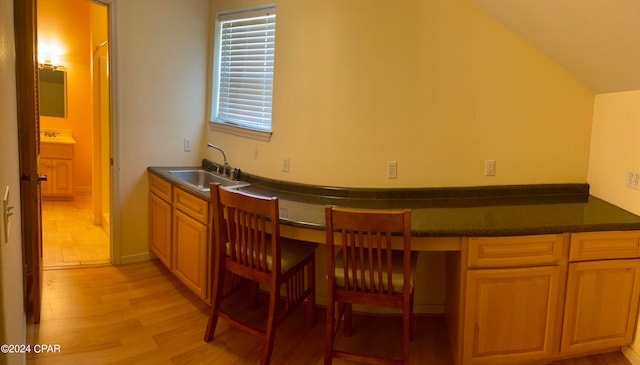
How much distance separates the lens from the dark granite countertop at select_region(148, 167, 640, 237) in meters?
2.16

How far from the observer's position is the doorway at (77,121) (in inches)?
173

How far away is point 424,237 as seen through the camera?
2.11 meters

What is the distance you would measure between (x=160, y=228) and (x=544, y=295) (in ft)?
9.26

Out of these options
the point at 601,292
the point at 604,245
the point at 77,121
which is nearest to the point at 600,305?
the point at 601,292

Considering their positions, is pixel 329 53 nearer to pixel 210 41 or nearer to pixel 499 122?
pixel 499 122

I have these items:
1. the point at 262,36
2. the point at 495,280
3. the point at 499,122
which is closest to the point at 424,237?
the point at 495,280

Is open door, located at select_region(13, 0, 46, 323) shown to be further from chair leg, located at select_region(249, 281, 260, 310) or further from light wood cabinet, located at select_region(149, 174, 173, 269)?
chair leg, located at select_region(249, 281, 260, 310)

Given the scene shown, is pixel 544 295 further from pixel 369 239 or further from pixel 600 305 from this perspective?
pixel 369 239

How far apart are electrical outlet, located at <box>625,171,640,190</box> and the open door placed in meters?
3.53

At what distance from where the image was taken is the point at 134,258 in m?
3.66

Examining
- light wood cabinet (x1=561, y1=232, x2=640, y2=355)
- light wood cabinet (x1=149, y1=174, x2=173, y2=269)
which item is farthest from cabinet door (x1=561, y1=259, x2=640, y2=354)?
light wood cabinet (x1=149, y1=174, x2=173, y2=269)

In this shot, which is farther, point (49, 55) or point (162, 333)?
point (49, 55)

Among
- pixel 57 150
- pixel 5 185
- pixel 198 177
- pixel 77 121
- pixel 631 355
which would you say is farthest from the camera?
pixel 77 121

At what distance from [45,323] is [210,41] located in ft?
8.45
